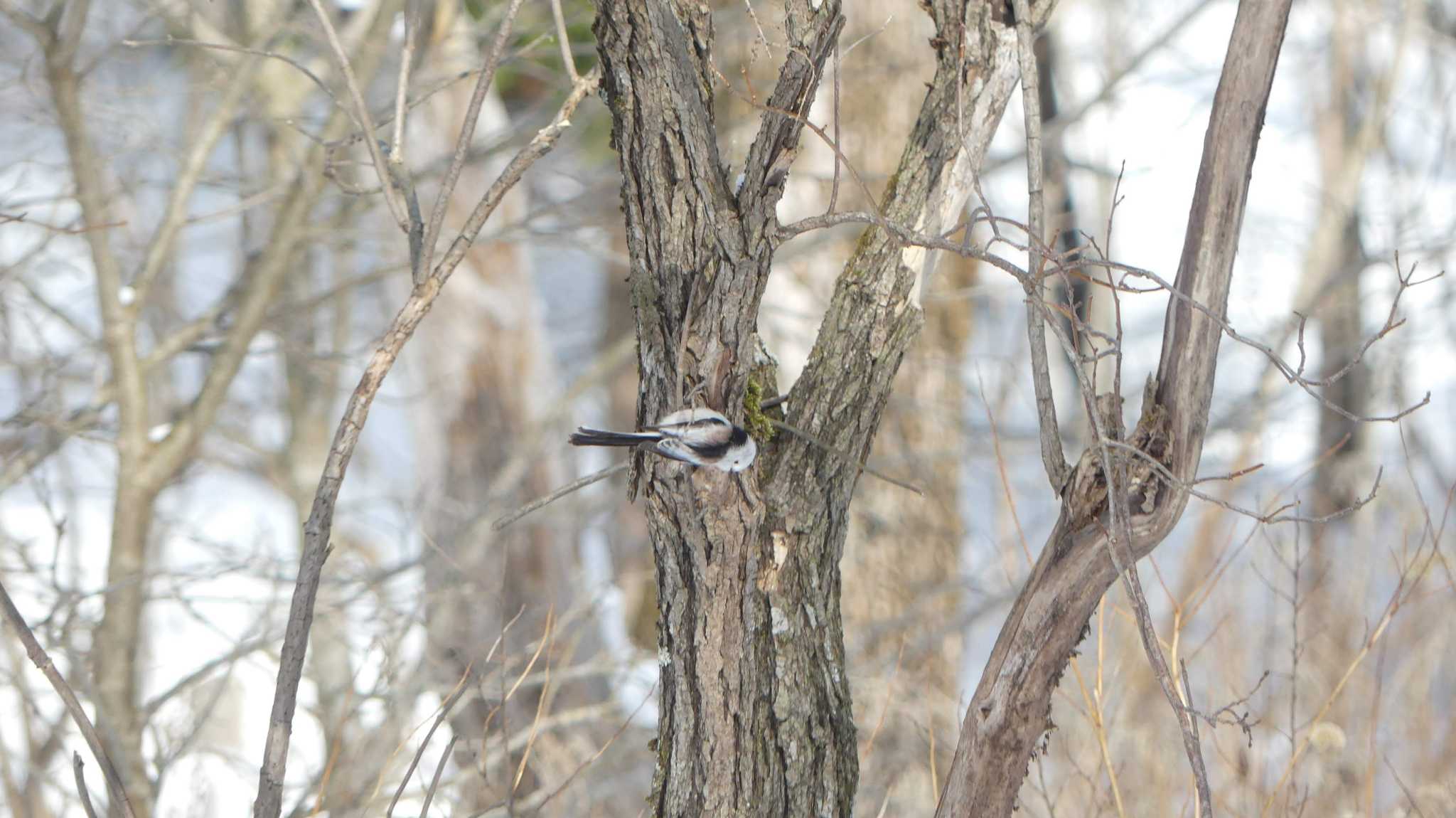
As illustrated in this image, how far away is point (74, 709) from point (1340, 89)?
7092 millimetres

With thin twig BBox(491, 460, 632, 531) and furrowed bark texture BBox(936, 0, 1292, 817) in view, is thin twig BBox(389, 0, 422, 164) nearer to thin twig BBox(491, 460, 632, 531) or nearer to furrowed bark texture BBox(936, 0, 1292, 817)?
thin twig BBox(491, 460, 632, 531)

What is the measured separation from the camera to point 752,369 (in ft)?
4.37

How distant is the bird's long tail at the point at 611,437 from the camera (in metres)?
1.13

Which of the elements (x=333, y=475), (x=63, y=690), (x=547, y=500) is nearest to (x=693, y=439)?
(x=547, y=500)

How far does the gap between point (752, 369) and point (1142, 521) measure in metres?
0.47

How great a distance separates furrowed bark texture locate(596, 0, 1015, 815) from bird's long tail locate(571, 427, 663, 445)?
61 millimetres

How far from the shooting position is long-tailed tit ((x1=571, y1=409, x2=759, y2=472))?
1.14 metres

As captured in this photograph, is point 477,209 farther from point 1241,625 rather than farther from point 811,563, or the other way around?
point 1241,625

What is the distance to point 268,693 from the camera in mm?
4961

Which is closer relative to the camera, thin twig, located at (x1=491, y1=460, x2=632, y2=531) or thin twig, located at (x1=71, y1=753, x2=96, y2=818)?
thin twig, located at (x1=71, y1=753, x2=96, y2=818)

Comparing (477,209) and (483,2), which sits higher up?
(483,2)

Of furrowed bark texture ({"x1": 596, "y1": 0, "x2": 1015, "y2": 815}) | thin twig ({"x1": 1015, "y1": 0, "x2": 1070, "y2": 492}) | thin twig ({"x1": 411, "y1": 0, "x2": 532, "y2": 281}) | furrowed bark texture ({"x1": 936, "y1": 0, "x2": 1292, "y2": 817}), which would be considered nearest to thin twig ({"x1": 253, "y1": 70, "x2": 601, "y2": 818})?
thin twig ({"x1": 411, "y1": 0, "x2": 532, "y2": 281})

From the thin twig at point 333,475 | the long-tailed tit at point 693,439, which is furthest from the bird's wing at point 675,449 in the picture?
the thin twig at point 333,475

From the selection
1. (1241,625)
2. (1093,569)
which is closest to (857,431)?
(1093,569)
